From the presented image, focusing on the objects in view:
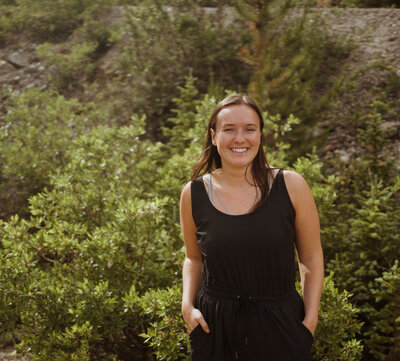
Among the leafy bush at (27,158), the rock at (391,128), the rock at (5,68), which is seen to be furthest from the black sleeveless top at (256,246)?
the rock at (5,68)

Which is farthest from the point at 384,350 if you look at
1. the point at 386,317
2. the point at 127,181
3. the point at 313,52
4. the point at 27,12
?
the point at 27,12

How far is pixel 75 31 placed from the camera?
11.0 meters

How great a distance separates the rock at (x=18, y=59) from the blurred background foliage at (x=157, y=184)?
0.72 meters

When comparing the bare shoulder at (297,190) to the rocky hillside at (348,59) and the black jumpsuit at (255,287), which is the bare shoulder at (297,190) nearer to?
the black jumpsuit at (255,287)

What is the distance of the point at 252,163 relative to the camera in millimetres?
1948

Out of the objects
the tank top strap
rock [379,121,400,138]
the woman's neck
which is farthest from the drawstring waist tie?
rock [379,121,400,138]

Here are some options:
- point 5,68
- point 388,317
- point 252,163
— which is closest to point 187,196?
point 252,163

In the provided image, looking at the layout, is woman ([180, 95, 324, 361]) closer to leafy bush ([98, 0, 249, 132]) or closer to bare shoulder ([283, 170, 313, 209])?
bare shoulder ([283, 170, 313, 209])

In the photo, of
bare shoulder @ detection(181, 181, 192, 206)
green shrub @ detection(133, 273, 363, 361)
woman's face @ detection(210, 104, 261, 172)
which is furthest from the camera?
green shrub @ detection(133, 273, 363, 361)

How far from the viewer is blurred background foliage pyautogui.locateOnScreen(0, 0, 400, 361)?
9.23 feet

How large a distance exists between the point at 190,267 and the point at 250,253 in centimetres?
45

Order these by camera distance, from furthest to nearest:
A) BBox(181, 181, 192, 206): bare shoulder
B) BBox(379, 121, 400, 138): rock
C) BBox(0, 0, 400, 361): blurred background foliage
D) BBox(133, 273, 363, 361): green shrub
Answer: BBox(379, 121, 400, 138): rock → BBox(0, 0, 400, 361): blurred background foliage → BBox(133, 273, 363, 361): green shrub → BBox(181, 181, 192, 206): bare shoulder

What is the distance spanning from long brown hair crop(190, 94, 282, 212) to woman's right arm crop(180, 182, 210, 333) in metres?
0.21

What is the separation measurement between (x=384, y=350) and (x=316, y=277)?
1.93m
